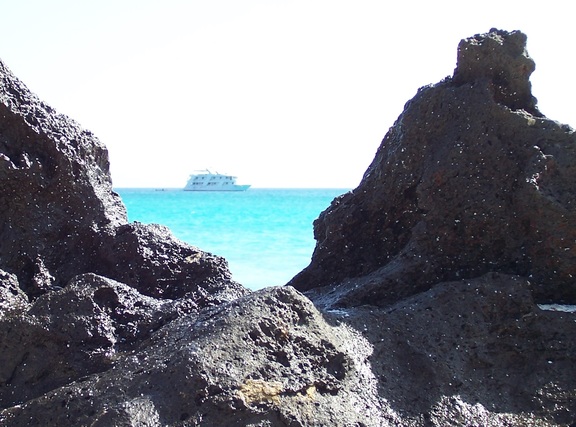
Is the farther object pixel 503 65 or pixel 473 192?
pixel 503 65

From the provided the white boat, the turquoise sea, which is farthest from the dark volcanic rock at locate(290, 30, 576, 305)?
the white boat

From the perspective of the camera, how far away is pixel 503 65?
381cm

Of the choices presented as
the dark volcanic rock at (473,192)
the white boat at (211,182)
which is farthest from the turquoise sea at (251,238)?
the white boat at (211,182)

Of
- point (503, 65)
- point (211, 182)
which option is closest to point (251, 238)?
point (503, 65)

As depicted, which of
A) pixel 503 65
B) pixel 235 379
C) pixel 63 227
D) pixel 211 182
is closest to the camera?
pixel 235 379

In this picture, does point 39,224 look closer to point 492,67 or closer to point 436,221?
point 436,221

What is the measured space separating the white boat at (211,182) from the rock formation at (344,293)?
6282 centimetres

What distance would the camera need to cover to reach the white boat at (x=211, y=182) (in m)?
67.5

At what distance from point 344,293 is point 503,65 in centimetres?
140

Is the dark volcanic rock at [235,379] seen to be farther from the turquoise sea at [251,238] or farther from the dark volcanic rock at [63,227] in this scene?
the turquoise sea at [251,238]

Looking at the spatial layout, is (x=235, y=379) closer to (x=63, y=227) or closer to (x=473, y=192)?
(x=63, y=227)

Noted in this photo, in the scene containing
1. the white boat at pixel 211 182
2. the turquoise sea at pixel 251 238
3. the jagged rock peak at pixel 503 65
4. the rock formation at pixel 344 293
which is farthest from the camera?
the white boat at pixel 211 182

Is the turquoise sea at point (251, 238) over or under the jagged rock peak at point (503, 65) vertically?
under

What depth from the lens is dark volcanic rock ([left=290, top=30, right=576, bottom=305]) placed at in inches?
137
